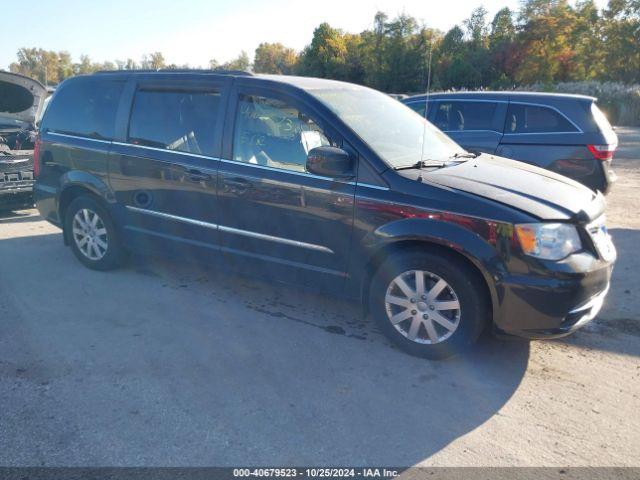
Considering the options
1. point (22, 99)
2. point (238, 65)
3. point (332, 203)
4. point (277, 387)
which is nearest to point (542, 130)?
point (332, 203)

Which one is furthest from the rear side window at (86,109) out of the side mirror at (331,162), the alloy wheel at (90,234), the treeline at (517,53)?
the treeline at (517,53)

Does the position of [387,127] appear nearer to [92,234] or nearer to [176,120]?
[176,120]

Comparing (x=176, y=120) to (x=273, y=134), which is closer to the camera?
(x=273, y=134)

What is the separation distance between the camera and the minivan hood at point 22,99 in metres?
8.53

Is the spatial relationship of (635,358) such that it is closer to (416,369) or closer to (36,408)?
(416,369)

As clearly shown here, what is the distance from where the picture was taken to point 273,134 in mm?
4551

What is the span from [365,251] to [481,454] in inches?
64.5

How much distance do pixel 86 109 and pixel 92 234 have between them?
1.31 metres

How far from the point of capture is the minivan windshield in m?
4.27

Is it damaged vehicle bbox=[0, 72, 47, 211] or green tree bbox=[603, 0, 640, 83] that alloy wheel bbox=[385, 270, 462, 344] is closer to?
damaged vehicle bbox=[0, 72, 47, 211]

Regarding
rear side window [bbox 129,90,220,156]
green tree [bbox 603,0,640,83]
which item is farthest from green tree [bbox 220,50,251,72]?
green tree [bbox 603,0,640,83]

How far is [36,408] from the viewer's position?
3.30 m

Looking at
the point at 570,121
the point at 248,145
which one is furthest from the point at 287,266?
the point at 570,121

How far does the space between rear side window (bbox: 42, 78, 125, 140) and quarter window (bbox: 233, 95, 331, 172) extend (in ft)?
5.33
